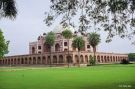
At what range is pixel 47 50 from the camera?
122m

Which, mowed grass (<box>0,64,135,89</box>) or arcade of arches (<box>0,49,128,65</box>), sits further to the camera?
arcade of arches (<box>0,49,128,65</box>)

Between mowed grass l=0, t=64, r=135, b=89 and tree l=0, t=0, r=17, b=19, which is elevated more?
tree l=0, t=0, r=17, b=19

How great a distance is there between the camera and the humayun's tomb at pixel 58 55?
105938 millimetres

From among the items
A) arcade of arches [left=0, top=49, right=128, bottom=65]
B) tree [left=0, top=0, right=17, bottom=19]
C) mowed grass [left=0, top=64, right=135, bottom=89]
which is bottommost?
mowed grass [left=0, top=64, right=135, bottom=89]

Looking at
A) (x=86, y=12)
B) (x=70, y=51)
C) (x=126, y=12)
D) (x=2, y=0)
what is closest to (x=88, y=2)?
(x=86, y=12)

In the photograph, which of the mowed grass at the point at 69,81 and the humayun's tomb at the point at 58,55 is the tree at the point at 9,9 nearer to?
the mowed grass at the point at 69,81

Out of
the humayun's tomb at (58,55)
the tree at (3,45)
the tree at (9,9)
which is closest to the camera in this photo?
the tree at (9,9)

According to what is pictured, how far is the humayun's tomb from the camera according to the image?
348 feet

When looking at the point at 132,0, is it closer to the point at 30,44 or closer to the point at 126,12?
the point at 126,12

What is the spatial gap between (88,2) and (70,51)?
8564 centimetres

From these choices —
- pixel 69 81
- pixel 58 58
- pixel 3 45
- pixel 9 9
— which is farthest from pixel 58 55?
pixel 9 9

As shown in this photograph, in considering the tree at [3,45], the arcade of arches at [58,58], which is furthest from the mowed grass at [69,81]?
the arcade of arches at [58,58]

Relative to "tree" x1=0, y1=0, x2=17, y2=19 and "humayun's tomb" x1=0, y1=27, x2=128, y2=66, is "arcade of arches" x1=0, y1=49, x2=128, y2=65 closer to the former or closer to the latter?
"humayun's tomb" x1=0, y1=27, x2=128, y2=66

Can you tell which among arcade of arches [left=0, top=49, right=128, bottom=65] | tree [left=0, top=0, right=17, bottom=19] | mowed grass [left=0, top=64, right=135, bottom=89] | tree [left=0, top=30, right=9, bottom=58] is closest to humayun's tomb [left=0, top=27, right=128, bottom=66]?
arcade of arches [left=0, top=49, right=128, bottom=65]
